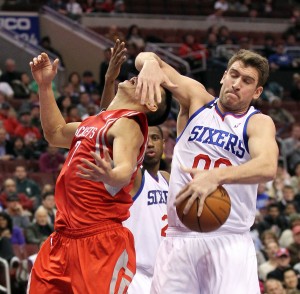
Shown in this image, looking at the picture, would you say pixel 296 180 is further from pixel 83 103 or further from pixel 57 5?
pixel 57 5

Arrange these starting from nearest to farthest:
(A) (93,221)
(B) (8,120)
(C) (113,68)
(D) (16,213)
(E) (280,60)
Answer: (A) (93,221), (C) (113,68), (D) (16,213), (B) (8,120), (E) (280,60)

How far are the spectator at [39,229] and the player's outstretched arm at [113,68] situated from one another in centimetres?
544

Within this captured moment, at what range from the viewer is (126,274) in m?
6.21

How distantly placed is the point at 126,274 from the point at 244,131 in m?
1.23

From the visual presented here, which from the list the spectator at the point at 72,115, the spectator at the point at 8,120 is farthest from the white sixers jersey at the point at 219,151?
the spectator at the point at 72,115

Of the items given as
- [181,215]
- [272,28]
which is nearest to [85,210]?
[181,215]

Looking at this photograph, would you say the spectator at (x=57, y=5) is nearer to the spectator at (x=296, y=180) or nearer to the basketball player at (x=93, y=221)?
the spectator at (x=296, y=180)

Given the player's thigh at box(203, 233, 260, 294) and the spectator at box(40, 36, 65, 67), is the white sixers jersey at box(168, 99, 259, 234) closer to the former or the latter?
the player's thigh at box(203, 233, 260, 294)

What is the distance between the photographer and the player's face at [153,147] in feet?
25.8

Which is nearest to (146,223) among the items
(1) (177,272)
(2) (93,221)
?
(1) (177,272)

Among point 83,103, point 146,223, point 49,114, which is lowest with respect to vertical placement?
point 83,103

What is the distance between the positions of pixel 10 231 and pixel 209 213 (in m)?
6.77

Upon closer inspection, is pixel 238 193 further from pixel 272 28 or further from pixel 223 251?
pixel 272 28

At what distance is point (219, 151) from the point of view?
642cm
